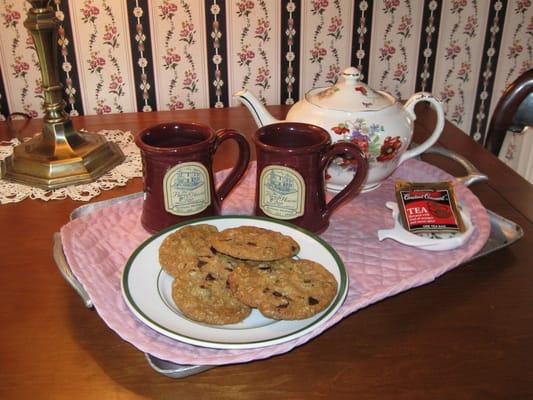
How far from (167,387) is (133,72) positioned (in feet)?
3.37

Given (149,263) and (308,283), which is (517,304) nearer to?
(308,283)

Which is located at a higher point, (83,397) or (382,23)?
(382,23)

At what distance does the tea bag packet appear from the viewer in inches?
32.3

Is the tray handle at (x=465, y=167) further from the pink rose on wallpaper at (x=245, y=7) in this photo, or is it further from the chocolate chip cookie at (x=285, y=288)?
the pink rose on wallpaper at (x=245, y=7)

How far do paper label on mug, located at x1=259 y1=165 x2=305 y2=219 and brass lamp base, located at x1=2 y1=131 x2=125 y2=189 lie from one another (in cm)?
39

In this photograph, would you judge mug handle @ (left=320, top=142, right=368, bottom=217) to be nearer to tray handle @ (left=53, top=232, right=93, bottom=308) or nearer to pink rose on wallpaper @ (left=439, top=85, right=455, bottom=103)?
tray handle @ (left=53, top=232, right=93, bottom=308)

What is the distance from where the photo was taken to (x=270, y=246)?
2.28 ft

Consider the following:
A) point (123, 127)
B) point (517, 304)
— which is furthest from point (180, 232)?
point (123, 127)

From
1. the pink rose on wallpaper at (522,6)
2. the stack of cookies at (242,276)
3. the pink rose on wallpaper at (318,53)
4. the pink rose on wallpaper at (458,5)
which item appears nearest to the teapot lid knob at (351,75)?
the stack of cookies at (242,276)

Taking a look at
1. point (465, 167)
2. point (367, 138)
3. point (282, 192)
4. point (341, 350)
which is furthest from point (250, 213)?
point (465, 167)

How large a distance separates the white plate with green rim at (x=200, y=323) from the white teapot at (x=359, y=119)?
0.20 metres

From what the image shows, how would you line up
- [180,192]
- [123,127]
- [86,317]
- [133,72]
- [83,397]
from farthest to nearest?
[133,72]
[123,127]
[180,192]
[86,317]
[83,397]

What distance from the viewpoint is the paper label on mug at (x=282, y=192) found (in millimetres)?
798

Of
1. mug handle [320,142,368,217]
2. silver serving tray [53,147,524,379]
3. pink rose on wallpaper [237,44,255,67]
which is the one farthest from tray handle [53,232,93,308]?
pink rose on wallpaper [237,44,255,67]
